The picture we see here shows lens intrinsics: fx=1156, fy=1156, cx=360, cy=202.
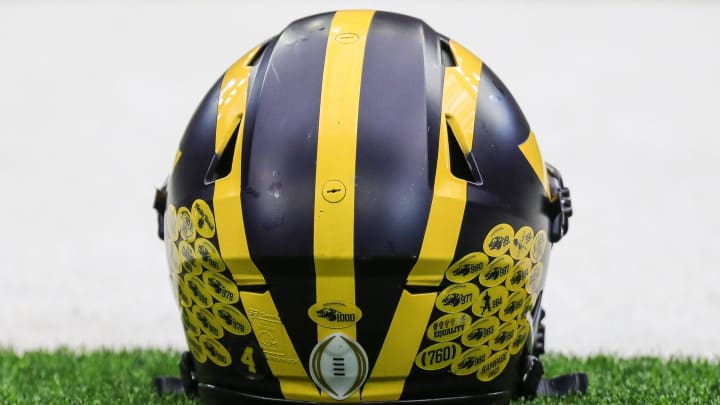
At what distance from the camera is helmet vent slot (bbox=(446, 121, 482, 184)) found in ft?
10.3

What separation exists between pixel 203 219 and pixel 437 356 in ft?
2.42

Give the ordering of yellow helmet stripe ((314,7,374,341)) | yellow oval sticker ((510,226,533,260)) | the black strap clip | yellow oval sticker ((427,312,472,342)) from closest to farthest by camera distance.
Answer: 1. yellow helmet stripe ((314,7,374,341))
2. yellow oval sticker ((427,312,472,342))
3. yellow oval sticker ((510,226,533,260))
4. the black strap clip

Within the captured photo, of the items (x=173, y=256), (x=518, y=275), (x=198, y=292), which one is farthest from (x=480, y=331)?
(x=173, y=256)

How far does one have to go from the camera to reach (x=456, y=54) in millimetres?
3416

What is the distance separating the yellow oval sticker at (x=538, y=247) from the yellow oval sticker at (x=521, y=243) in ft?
0.09

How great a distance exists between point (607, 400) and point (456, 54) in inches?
54.5

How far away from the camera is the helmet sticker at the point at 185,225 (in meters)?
3.21

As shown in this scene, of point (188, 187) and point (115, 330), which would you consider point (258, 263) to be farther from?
point (115, 330)

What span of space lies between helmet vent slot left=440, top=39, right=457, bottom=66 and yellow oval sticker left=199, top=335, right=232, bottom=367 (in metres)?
1.04

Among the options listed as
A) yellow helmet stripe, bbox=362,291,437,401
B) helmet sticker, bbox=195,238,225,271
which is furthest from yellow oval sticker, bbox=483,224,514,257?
helmet sticker, bbox=195,238,225,271

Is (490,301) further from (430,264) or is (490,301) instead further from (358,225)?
(358,225)

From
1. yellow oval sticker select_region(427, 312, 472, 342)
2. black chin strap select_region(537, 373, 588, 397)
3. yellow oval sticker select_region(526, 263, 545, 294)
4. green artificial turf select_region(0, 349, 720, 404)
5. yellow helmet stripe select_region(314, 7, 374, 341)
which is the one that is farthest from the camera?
green artificial turf select_region(0, 349, 720, 404)

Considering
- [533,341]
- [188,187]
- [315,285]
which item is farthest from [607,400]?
[188,187]

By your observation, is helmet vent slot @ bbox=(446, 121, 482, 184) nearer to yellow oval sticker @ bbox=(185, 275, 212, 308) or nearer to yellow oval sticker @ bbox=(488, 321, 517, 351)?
yellow oval sticker @ bbox=(488, 321, 517, 351)
